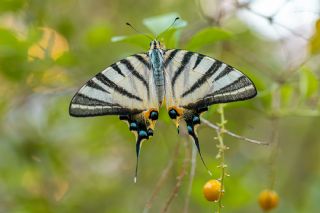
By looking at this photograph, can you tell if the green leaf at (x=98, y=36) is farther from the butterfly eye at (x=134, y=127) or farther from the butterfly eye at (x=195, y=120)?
the butterfly eye at (x=195, y=120)

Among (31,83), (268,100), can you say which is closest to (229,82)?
(268,100)

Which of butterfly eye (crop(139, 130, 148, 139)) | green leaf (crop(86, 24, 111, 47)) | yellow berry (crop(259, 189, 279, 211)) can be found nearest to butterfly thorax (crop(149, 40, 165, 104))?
butterfly eye (crop(139, 130, 148, 139))

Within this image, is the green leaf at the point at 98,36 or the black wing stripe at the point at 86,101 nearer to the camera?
the black wing stripe at the point at 86,101

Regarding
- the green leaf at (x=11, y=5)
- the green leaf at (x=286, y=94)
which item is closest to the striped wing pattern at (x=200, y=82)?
the green leaf at (x=286, y=94)

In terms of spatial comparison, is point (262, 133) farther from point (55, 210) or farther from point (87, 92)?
point (87, 92)

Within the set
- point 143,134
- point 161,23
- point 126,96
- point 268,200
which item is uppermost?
point 161,23

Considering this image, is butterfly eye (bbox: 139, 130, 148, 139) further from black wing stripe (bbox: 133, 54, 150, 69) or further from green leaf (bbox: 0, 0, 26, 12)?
green leaf (bbox: 0, 0, 26, 12)

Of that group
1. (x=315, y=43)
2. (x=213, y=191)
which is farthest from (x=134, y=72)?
(x=315, y=43)

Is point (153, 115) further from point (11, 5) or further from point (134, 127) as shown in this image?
point (11, 5)
